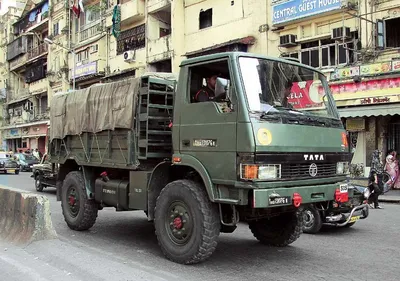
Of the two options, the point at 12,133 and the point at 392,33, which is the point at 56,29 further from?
the point at 392,33

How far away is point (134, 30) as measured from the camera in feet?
105

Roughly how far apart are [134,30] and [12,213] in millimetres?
26541

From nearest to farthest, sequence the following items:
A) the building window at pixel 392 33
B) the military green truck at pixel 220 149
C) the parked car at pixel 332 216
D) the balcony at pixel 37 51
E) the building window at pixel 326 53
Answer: the military green truck at pixel 220 149 → the parked car at pixel 332 216 → the building window at pixel 392 33 → the building window at pixel 326 53 → the balcony at pixel 37 51

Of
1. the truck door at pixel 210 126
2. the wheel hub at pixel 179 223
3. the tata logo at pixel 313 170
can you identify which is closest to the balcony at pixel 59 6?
the truck door at pixel 210 126

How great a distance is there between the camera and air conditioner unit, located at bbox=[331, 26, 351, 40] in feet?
59.3

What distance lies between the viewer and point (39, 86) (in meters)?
46.4

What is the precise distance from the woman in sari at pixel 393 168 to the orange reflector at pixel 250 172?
14032 mm

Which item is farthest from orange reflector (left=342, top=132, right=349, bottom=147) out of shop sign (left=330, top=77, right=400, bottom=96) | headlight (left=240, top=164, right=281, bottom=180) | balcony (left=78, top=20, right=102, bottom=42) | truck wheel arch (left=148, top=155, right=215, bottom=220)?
balcony (left=78, top=20, right=102, bottom=42)

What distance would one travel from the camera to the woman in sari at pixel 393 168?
57.0ft

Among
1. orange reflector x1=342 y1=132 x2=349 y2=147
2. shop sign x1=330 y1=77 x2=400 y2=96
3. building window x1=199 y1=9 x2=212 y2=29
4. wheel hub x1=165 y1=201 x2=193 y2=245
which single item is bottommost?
wheel hub x1=165 y1=201 x2=193 y2=245

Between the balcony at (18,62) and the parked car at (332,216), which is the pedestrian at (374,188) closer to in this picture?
the parked car at (332,216)

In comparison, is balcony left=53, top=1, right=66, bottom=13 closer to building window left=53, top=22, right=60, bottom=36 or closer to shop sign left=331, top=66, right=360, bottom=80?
building window left=53, top=22, right=60, bottom=36

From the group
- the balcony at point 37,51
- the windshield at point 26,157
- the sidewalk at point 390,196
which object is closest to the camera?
the sidewalk at point 390,196

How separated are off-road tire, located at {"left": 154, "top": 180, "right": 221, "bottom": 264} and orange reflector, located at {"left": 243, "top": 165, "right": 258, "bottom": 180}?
79cm
